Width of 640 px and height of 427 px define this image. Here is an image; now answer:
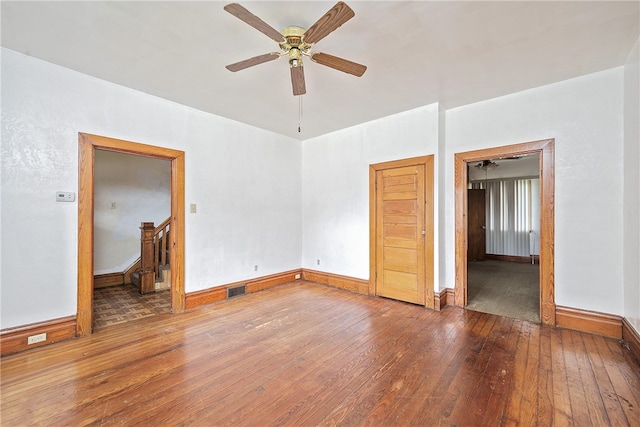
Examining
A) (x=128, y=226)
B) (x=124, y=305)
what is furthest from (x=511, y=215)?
(x=128, y=226)

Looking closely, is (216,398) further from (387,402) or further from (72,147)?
(72,147)

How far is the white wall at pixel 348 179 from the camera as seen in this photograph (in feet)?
13.1

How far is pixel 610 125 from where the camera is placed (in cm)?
289

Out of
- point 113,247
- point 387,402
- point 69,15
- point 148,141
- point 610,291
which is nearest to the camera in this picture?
point 387,402

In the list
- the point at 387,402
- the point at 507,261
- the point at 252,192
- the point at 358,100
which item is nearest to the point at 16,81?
the point at 252,192

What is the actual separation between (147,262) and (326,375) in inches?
153

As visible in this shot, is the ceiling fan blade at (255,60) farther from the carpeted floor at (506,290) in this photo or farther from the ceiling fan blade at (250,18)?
the carpeted floor at (506,290)

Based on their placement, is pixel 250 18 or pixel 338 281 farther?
pixel 338 281

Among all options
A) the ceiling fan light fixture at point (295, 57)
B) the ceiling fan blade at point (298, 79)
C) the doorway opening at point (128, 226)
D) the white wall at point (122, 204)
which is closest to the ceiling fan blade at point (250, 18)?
the ceiling fan light fixture at point (295, 57)

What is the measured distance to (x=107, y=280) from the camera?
5.08 metres

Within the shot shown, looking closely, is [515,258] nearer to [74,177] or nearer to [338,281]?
[338,281]

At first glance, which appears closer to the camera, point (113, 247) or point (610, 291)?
point (610, 291)

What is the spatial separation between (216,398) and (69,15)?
3.10 m

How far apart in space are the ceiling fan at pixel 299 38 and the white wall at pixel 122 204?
4.56 m
